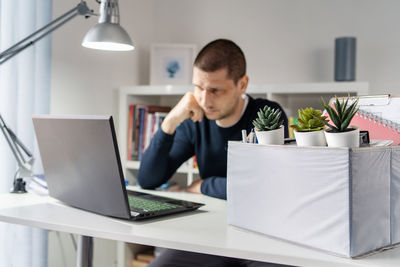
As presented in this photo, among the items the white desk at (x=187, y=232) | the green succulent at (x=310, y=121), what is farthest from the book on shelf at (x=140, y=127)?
the green succulent at (x=310, y=121)

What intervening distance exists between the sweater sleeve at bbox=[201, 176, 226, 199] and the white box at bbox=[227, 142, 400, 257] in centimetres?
48

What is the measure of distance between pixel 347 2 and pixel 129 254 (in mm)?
1968

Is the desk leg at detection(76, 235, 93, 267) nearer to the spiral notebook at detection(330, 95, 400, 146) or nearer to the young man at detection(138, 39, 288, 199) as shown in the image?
the young man at detection(138, 39, 288, 199)

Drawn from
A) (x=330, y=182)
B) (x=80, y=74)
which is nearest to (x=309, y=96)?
(x=80, y=74)

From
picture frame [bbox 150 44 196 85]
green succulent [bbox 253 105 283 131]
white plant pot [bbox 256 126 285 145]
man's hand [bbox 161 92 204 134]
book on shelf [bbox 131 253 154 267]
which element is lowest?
book on shelf [bbox 131 253 154 267]

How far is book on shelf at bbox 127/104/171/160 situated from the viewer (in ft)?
8.43

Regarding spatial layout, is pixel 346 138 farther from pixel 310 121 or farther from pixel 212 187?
pixel 212 187

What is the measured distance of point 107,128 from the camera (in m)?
0.96

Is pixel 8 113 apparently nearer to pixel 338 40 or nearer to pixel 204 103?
pixel 204 103

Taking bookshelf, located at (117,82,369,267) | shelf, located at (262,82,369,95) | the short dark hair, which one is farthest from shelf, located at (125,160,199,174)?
the short dark hair

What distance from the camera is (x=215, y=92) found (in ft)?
5.76

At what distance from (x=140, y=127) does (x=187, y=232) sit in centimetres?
169

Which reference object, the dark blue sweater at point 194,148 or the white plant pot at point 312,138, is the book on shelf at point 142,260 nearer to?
the dark blue sweater at point 194,148

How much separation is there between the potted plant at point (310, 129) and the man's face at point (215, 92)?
35.2 inches
